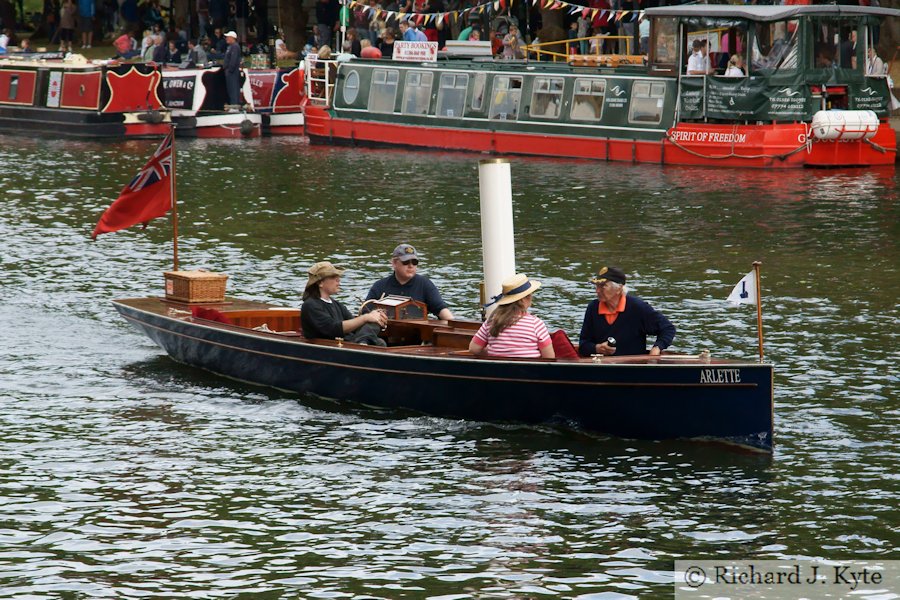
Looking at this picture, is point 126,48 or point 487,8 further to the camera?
point 126,48

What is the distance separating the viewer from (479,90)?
3906cm

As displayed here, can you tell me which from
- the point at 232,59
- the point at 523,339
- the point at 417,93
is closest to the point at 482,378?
the point at 523,339

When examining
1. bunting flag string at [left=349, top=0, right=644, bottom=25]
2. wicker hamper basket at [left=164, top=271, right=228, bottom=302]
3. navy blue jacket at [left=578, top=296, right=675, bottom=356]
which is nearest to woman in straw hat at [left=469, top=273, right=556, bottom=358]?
navy blue jacket at [left=578, top=296, right=675, bottom=356]

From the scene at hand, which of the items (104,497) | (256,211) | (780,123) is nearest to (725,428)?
(104,497)

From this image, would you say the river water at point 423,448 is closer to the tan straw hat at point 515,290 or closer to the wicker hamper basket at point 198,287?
the wicker hamper basket at point 198,287

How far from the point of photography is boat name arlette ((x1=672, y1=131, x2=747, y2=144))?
34.2 meters

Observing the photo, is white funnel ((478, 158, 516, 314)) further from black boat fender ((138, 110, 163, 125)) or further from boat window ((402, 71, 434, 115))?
black boat fender ((138, 110, 163, 125))

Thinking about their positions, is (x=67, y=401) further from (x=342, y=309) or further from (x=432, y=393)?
(x=432, y=393)

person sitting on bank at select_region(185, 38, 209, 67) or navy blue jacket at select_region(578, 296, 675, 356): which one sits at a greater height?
person sitting on bank at select_region(185, 38, 209, 67)

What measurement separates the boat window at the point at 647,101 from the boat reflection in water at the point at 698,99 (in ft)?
0.08

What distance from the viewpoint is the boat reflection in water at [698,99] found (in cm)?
3388

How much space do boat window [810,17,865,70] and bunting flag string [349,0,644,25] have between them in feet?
14.1

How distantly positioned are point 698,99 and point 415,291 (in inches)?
782

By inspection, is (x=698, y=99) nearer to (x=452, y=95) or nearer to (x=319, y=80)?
(x=452, y=95)
